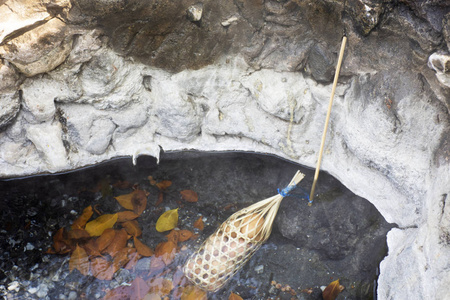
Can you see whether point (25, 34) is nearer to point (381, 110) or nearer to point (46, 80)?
point (46, 80)

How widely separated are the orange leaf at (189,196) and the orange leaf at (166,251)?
0.31 m

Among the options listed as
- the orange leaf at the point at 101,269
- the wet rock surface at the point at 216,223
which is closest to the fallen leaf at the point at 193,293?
the wet rock surface at the point at 216,223

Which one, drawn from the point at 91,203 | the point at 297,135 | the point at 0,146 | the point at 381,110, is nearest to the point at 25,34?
the point at 0,146

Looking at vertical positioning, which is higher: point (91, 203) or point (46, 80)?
point (46, 80)

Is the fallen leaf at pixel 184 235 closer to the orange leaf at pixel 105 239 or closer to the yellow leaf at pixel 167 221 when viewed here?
the yellow leaf at pixel 167 221

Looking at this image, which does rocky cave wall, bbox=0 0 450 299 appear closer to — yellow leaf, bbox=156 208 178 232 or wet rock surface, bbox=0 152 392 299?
wet rock surface, bbox=0 152 392 299

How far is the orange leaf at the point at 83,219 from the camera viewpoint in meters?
2.25

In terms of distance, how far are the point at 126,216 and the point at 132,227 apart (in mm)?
Result: 91


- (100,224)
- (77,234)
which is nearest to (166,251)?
(100,224)

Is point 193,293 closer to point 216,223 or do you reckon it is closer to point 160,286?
point 160,286

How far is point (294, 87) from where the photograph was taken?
2170mm

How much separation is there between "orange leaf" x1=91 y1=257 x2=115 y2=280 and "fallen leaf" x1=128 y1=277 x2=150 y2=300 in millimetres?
142

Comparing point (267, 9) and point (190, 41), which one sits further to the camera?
point (190, 41)

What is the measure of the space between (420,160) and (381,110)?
0.31 m
